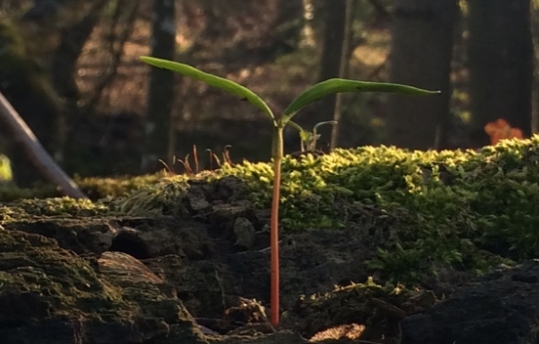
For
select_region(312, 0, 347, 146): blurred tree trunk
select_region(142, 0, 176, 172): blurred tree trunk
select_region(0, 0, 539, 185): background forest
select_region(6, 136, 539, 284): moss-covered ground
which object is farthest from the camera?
select_region(312, 0, 347, 146): blurred tree trunk

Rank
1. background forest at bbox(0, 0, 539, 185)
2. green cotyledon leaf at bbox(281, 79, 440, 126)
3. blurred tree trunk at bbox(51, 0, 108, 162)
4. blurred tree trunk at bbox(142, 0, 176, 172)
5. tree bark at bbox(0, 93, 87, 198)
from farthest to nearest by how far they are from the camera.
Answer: blurred tree trunk at bbox(51, 0, 108, 162)
blurred tree trunk at bbox(142, 0, 176, 172)
background forest at bbox(0, 0, 539, 185)
tree bark at bbox(0, 93, 87, 198)
green cotyledon leaf at bbox(281, 79, 440, 126)

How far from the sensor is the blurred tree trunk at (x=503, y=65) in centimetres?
649

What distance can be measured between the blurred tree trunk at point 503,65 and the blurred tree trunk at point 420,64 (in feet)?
1.34

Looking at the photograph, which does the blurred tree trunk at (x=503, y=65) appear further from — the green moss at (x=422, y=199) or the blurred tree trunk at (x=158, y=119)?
the green moss at (x=422, y=199)

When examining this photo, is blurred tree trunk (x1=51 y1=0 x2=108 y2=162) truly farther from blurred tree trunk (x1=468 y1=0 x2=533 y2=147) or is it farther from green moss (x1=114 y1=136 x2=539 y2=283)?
green moss (x1=114 y1=136 x2=539 y2=283)

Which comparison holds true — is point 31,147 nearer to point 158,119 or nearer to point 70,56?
point 158,119

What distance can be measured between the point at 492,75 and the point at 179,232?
522 centimetres

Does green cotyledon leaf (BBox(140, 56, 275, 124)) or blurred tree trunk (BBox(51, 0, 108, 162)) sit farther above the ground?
green cotyledon leaf (BBox(140, 56, 275, 124))

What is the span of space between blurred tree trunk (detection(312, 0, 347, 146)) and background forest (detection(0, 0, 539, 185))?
15mm

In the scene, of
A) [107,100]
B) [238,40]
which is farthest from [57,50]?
[238,40]

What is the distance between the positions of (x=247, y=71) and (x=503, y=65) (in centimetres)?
690

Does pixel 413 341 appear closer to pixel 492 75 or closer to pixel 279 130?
pixel 279 130

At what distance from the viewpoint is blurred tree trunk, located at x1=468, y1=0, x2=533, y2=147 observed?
6.49m

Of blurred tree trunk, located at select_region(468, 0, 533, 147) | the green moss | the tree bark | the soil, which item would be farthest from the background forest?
the soil
